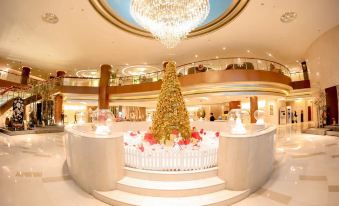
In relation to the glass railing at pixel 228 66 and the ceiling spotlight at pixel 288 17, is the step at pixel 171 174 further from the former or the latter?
the glass railing at pixel 228 66

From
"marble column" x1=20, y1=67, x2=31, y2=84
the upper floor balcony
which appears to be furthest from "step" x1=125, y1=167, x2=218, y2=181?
"marble column" x1=20, y1=67, x2=31, y2=84

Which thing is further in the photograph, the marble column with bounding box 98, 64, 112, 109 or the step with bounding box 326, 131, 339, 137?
the marble column with bounding box 98, 64, 112, 109

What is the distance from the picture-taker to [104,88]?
1487 centimetres

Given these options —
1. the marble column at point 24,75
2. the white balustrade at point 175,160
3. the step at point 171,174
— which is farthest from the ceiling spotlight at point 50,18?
the marble column at point 24,75

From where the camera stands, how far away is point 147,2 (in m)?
4.60

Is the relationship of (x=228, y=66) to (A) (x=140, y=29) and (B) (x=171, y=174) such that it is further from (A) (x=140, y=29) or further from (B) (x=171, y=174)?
(B) (x=171, y=174)

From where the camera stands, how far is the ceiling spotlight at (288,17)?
7.89m

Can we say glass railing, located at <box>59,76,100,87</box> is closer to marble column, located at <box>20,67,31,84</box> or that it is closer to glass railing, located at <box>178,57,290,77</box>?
marble column, located at <box>20,67,31,84</box>

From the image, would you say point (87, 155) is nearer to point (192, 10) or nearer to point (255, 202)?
point (255, 202)

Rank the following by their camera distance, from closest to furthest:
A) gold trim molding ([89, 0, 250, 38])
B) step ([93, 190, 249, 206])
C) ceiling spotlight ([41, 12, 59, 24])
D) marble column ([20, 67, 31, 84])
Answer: step ([93, 190, 249, 206])
gold trim molding ([89, 0, 250, 38])
ceiling spotlight ([41, 12, 59, 24])
marble column ([20, 67, 31, 84])

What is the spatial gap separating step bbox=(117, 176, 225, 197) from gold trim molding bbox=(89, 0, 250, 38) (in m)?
6.80

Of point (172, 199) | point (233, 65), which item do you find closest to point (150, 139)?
point (172, 199)

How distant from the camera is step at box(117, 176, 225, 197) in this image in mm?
2787

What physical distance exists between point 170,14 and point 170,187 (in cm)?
373
